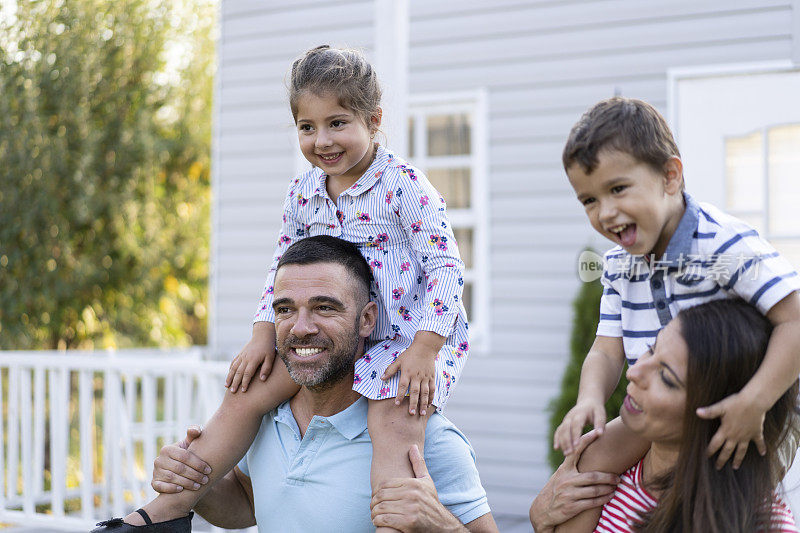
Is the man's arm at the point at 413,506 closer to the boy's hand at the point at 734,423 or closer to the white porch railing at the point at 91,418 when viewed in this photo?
the boy's hand at the point at 734,423

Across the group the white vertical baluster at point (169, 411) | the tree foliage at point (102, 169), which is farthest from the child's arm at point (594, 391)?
the tree foliage at point (102, 169)

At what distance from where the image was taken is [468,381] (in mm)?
5484

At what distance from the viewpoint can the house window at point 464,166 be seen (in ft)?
17.8

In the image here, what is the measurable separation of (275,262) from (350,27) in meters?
3.81

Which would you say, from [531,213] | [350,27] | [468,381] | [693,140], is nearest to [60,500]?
[468,381]

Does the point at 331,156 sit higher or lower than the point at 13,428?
higher

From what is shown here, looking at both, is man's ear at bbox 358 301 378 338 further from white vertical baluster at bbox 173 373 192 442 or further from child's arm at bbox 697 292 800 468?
white vertical baluster at bbox 173 373 192 442

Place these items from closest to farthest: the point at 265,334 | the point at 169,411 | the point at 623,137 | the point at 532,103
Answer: the point at 623,137
the point at 265,334
the point at 169,411
the point at 532,103

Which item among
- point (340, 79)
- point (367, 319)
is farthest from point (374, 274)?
point (340, 79)

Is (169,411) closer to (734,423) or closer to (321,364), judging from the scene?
(321,364)

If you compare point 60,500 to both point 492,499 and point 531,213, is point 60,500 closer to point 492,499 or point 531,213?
point 492,499

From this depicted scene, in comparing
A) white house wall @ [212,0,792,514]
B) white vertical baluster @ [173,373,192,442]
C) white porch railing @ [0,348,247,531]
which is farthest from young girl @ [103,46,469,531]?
white house wall @ [212,0,792,514]

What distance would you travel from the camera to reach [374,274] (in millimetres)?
2232

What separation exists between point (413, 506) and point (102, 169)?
7642 mm
